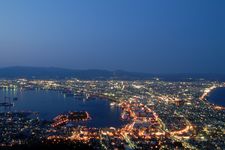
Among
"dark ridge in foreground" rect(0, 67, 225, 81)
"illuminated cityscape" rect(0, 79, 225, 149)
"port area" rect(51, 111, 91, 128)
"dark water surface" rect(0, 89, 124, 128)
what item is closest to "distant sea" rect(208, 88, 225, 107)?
"illuminated cityscape" rect(0, 79, 225, 149)

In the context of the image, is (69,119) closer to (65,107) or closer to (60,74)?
(65,107)

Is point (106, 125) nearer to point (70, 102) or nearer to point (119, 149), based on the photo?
point (119, 149)

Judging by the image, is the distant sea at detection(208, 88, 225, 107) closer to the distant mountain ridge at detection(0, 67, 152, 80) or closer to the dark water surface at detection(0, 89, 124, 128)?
the dark water surface at detection(0, 89, 124, 128)

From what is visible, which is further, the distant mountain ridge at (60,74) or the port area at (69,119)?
the distant mountain ridge at (60,74)

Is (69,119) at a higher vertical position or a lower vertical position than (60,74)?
lower

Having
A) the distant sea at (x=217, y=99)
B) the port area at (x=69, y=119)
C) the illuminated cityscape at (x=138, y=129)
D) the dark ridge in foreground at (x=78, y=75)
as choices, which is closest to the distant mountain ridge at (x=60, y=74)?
the dark ridge in foreground at (x=78, y=75)

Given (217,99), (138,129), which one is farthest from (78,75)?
(138,129)

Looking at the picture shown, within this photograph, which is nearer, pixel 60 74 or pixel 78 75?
pixel 78 75

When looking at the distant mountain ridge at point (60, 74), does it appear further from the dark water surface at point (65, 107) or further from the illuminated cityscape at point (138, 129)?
the illuminated cityscape at point (138, 129)

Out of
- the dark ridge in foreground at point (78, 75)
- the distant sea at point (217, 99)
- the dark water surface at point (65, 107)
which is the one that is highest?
the dark ridge in foreground at point (78, 75)

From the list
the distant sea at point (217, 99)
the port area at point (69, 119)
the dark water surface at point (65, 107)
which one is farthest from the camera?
the distant sea at point (217, 99)
